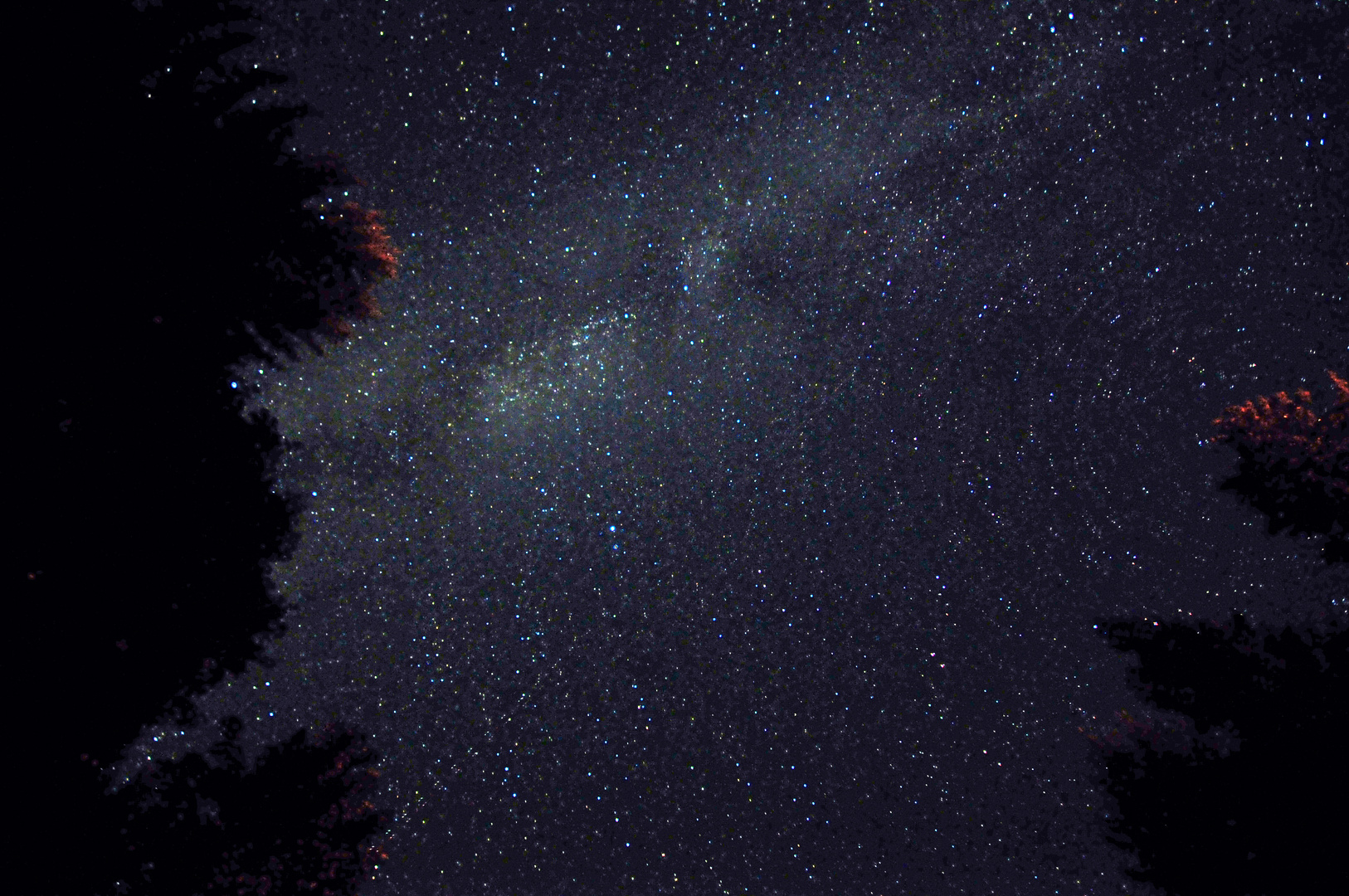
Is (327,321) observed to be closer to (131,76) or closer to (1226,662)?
(131,76)

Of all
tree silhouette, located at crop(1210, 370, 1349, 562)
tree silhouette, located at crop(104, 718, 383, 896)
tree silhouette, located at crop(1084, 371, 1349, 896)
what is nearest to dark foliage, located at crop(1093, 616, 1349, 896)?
tree silhouette, located at crop(1084, 371, 1349, 896)

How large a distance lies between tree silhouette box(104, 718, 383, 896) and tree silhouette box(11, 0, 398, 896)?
94mm

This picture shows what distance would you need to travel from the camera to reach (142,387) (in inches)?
100.0

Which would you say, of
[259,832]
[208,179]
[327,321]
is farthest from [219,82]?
[259,832]

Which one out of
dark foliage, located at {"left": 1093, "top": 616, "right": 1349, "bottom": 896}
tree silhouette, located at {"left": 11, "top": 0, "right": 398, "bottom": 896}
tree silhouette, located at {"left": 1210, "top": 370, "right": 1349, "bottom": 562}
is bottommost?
dark foliage, located at {"left": 1093, "top": 616, "right": 1349, "bottom": 896}

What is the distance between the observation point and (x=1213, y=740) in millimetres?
3123

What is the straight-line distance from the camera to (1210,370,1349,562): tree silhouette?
2.77 m

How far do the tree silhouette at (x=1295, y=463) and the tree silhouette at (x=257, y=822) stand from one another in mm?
4735

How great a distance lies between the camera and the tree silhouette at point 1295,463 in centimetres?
277

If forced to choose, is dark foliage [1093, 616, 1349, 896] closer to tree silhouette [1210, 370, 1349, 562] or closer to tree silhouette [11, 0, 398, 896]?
tree silhouette [1210, 370, 1349, 562]

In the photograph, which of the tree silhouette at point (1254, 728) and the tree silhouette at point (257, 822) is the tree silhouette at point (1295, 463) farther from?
Answer: the tree silhouette at point (257, 822)

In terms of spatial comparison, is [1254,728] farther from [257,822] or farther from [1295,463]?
[257,822]

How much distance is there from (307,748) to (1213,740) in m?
4.78

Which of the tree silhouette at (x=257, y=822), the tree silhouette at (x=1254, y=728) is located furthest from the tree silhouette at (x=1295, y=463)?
the tree silhouette at (x=257, y=822)
